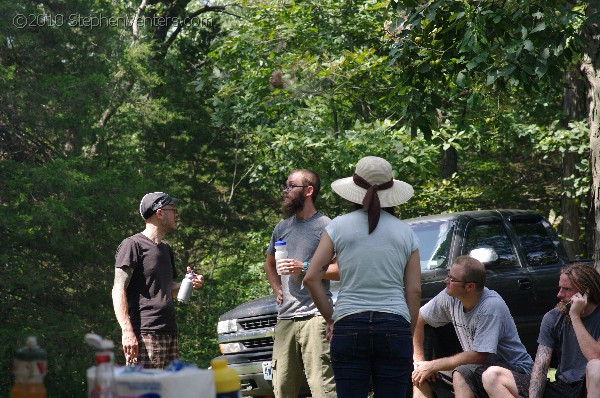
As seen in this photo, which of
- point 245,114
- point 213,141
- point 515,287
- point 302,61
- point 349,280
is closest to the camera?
point 349,280

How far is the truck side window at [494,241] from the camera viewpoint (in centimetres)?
934

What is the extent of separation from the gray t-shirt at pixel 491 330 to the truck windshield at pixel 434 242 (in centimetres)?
241

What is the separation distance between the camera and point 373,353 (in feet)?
15.6

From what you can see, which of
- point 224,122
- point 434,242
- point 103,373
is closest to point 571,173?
point 224,122

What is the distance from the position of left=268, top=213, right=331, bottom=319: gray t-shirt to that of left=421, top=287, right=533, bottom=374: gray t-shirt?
0.98 meters

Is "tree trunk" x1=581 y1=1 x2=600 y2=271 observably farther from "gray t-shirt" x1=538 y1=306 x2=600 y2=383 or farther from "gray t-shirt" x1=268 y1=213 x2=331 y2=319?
"gray t-shirt" x1=268 y1=213 x2=331 y2=319

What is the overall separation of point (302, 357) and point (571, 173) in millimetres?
13655

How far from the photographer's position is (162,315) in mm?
6137

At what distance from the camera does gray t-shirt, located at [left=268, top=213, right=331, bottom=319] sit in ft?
20.7

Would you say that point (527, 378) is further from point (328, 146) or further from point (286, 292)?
point (328, 146)

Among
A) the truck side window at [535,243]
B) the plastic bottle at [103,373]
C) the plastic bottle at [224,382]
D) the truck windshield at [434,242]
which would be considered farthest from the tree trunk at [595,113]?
the plastic bottle at [103,373]

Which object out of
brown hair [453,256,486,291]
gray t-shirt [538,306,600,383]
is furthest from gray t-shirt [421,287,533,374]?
gray t-shirt [538,306,600,383]

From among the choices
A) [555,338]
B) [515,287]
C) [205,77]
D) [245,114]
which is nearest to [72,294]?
[245,114]

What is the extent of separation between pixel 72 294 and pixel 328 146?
16.4 ft
